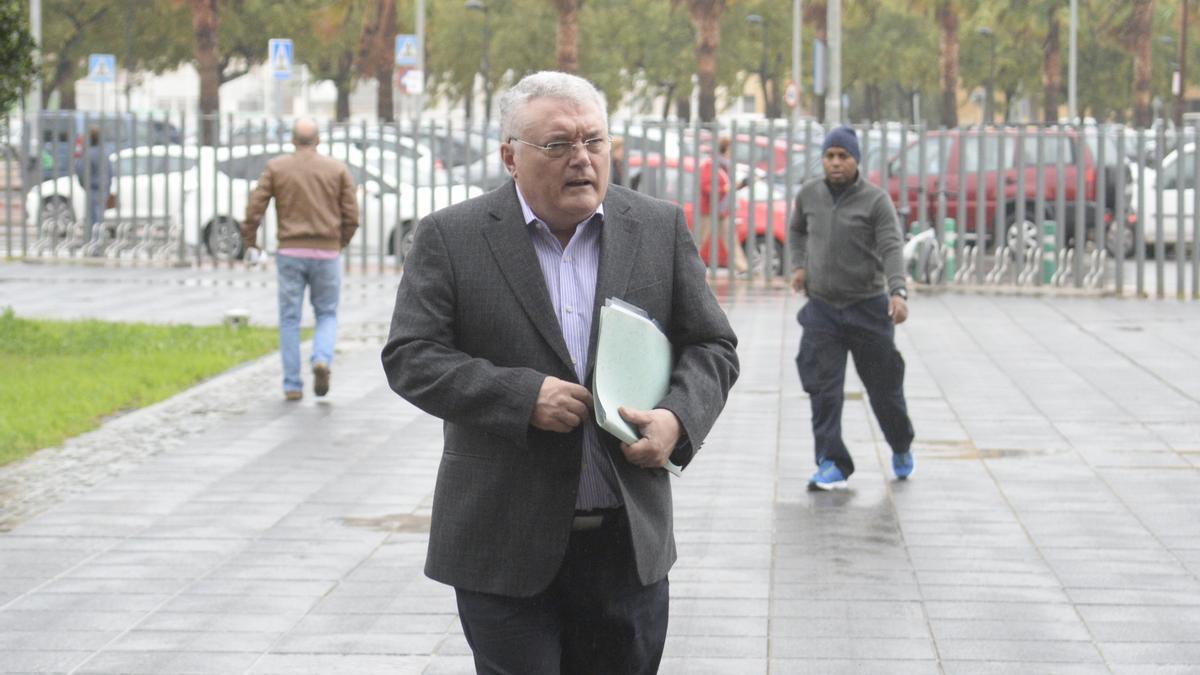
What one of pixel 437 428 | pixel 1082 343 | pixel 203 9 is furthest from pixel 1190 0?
pixel 437 428

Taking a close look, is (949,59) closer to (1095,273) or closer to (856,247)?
(1095,273)

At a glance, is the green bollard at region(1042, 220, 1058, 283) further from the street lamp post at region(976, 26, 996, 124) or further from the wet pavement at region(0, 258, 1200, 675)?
the street lamp post at region(976, 26, 996, 124)

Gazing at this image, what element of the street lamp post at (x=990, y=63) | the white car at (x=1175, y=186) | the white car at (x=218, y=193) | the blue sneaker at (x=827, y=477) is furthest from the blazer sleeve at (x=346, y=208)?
the street lamp post at (x=990, y=63)

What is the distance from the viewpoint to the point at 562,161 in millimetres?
3729

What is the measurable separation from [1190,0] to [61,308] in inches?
1730

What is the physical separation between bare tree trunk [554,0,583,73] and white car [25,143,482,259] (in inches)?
563

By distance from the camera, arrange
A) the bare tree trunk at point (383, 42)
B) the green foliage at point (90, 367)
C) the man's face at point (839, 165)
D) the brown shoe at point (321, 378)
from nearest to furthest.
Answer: the man's face at point (839, 165)
the green foliage at point (90, 367)
the brown shoe at point (321, 378)
the bare tree trunk at point (383, 42)

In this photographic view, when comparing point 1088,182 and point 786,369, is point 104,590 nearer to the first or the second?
point 786,369

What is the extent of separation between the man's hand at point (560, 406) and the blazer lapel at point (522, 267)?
11 cm

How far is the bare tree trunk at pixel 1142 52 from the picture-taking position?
49.9 metres

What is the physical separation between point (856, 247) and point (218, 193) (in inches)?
619

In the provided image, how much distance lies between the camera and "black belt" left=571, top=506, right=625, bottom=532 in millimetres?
A: 3783

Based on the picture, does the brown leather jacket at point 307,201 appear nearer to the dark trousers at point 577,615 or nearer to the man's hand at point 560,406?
the dark trousers at point 577,615

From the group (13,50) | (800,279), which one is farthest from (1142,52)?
(800,279)
